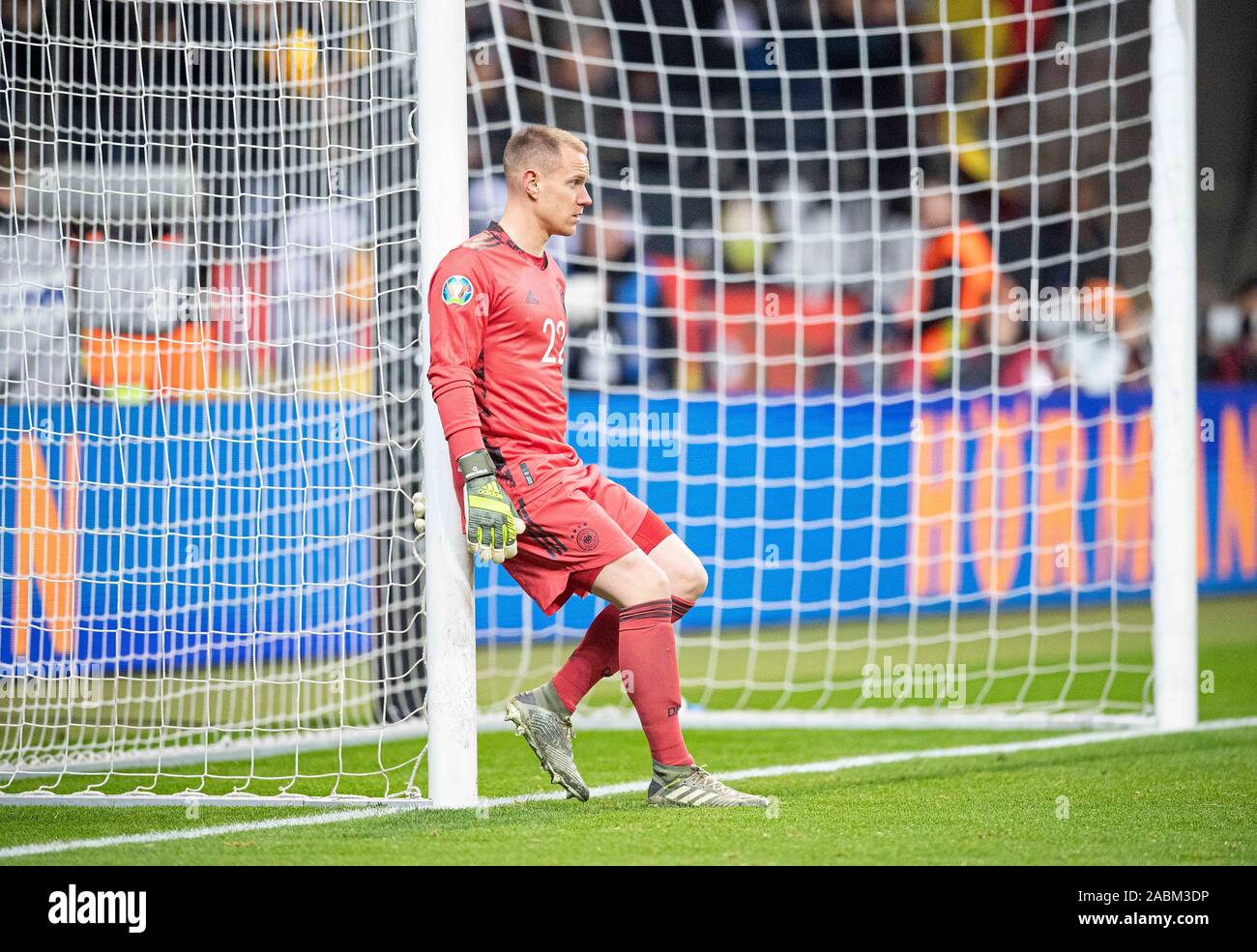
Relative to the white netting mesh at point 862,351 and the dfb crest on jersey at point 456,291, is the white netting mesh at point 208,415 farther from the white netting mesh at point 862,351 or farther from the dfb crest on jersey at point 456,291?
the white netting mesh at point 862,351

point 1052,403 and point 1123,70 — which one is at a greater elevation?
point 1123,70

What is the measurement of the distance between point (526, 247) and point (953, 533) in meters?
5.18

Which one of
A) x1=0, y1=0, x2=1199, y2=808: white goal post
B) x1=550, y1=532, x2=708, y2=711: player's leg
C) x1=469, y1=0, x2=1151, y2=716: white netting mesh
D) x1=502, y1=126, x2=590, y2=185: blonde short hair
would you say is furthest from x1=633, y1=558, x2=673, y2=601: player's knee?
x1=469, y1=0, x2=1151, y2=716: white netting mesh

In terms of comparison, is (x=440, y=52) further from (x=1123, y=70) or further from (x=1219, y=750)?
(x=1123, y=70)

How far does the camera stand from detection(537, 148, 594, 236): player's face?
4.00 m

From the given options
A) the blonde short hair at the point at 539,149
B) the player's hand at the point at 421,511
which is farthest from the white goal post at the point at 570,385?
the blonde short hair at the point at 539,149

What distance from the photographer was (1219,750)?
5113 mm

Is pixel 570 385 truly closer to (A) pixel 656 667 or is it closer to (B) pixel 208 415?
(B) pixel 208 415

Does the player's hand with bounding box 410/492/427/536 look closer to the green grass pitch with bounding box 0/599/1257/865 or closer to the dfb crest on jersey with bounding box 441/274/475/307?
the dfb crest on jersey with bounding box 441/274/475/307

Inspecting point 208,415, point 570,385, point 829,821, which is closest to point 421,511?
point 829,821
